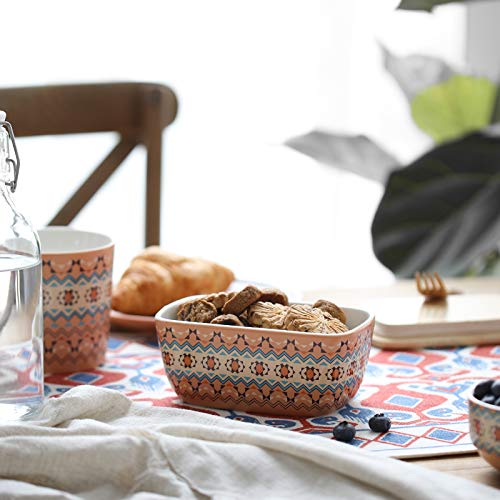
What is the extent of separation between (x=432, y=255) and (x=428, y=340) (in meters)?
1.32

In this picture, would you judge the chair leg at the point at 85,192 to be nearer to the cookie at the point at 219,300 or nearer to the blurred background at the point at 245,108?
the blurred background at the point at 245,108

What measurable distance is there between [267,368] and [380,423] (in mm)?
129

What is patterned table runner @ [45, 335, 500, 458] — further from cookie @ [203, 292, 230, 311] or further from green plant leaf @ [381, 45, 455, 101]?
green plant leaf @ [381, 45, 455, 101]

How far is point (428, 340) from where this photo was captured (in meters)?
1.29

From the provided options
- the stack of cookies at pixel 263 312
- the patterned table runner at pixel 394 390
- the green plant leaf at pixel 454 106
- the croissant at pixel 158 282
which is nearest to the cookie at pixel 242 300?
the stack of cookies at pixel 263 312

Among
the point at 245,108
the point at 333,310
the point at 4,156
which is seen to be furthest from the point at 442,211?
the point at 4,156

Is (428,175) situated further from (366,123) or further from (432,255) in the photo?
(366,123)

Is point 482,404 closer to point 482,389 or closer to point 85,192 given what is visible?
point 482,389

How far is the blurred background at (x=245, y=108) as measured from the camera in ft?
8.67

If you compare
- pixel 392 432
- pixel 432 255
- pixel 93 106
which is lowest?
pixel 432 255

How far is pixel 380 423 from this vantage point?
0.98m

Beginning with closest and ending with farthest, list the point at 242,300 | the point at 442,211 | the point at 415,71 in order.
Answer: the point at 242,300 → the point at 442,211 → the point at 415,71

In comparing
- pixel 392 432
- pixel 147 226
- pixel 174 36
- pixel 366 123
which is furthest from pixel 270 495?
pixel 366 123

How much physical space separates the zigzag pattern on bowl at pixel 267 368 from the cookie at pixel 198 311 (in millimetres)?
20
